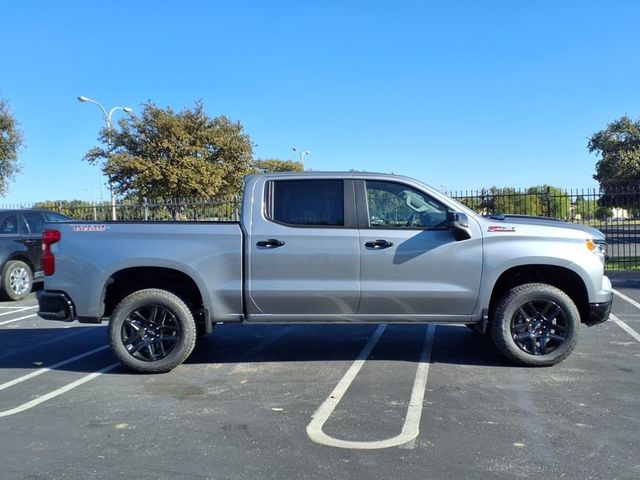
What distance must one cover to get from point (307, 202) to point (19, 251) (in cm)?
802

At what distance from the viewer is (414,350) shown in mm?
6645

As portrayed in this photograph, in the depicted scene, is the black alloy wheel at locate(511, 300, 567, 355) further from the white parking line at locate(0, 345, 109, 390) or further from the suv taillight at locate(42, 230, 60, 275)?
the white parking line at locate(0, 345, 109, 390)

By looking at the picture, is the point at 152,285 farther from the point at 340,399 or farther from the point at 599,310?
the point at 599,310

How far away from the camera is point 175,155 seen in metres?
26.5

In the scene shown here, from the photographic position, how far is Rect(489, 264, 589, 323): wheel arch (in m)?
5.77

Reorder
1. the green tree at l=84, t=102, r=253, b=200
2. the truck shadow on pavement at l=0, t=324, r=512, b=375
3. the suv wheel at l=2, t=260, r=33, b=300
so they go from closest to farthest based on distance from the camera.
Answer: the truck shadow on pavement at l=0, t=324, r=512, b=375
the suv wheel at l=2, t=260, r=33, b=300
the green tree at l=84, t=102, r=253, b=200

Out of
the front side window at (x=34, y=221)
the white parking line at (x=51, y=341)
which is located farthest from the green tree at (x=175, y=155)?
the white parking line at (x=51, y=341)

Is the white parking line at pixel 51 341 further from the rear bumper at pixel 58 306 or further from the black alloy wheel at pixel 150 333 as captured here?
the black alloy wheel at pixel 150 333

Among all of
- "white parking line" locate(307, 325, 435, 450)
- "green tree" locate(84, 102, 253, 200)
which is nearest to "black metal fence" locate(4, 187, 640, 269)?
"green tree" locate(84, 102, 253, 200)

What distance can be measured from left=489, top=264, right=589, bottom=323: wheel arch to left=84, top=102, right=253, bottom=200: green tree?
2148cm

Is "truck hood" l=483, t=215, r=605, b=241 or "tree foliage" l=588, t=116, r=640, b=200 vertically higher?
"tree foliage" l=588, t=116, r=640, b=200

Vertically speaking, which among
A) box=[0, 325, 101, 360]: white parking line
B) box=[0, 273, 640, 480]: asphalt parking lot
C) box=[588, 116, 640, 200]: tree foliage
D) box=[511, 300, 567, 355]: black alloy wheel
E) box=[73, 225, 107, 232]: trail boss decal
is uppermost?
box=[588, 116, 640, 200]: tree foliage

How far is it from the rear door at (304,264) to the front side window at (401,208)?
0.24m

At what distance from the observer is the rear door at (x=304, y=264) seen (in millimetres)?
5613
